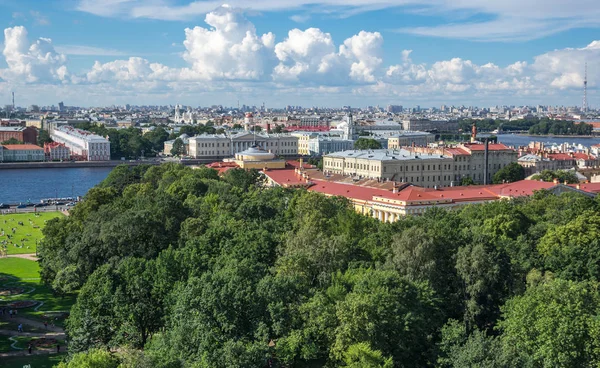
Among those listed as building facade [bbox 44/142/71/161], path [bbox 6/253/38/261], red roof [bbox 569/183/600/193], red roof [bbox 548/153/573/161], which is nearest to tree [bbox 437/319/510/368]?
path [bbox 6/253/38/261]

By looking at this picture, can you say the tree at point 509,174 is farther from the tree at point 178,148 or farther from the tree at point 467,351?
the tree at point 178,148

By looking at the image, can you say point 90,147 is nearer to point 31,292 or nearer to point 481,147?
point 481,147

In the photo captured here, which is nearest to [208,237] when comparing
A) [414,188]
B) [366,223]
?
[366,223]

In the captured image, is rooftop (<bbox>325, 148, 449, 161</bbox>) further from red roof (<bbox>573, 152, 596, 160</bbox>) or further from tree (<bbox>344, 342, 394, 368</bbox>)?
tree (<bbox>344, 342, 394, 368</bbox>)

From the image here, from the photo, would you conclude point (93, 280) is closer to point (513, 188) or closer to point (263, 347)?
point (263, 347)

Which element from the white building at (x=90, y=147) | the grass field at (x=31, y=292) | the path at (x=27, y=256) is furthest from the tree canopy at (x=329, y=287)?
the white building at (x=90, y=147)

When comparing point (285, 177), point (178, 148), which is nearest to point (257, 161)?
point (285, 177)
